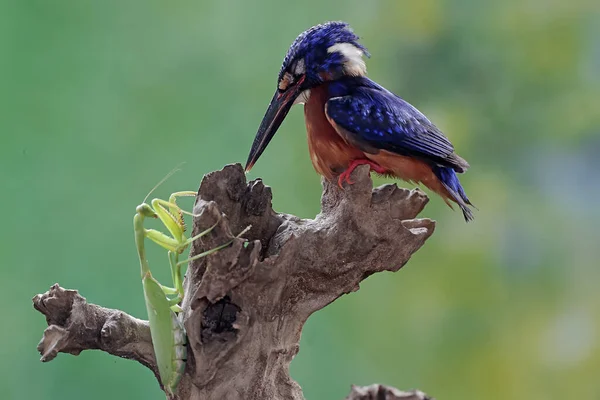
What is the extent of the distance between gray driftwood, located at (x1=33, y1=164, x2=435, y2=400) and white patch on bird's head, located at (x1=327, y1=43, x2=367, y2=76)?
262mm

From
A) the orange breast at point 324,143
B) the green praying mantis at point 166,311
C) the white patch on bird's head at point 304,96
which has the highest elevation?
the white patch on bird's head at point 304,96

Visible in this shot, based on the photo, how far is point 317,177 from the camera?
6.73 ft

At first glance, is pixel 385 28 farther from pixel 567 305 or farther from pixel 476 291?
pixel 567 305

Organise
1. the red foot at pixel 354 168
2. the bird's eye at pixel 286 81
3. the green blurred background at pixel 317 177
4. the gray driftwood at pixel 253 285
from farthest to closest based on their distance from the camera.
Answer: the green blurred background at pixel 317 177
the bird's eye at pixel 286 81
the red foot at pixel 354 168
the gray driftwood at pixel 253 285

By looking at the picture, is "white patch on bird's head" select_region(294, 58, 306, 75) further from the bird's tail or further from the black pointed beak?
the bird's tail

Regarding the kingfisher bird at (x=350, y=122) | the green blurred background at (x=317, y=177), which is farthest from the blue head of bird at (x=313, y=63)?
the green blurred background at (x=317, y=177)

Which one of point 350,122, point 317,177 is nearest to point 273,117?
point 350,122

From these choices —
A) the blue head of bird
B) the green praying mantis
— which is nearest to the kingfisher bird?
the blue head of bird

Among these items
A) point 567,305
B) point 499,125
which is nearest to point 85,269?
point 499,125

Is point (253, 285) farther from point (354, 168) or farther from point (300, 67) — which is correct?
point (300, 67)

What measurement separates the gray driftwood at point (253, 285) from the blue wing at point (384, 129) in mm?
81

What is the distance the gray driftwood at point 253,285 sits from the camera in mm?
1099

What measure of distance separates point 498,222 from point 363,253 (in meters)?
1.03

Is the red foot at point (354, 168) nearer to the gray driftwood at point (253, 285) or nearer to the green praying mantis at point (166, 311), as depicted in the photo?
the gray driftwood at point (253, 285)
